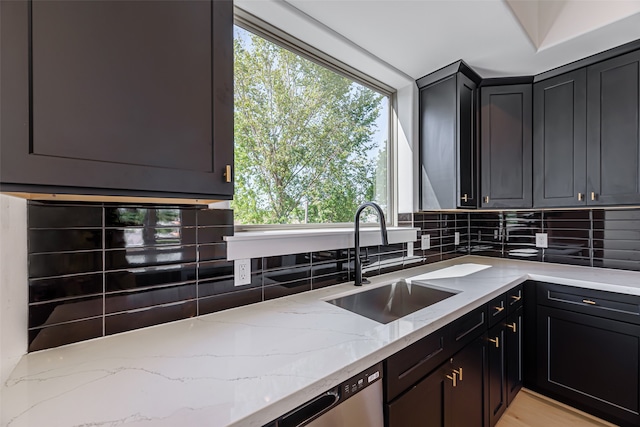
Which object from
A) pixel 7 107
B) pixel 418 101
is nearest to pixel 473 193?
pixel 418 101

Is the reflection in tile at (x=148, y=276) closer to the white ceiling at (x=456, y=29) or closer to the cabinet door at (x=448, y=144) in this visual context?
the white ceiling at (x=456, y=29)

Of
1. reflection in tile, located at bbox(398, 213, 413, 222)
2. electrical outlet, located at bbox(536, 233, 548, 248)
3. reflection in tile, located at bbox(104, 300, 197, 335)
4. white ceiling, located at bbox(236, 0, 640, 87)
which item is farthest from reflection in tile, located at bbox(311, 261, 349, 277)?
electrical outlet, located at bbox(536, 233, 548, 248)

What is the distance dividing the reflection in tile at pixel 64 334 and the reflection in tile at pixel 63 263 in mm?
165

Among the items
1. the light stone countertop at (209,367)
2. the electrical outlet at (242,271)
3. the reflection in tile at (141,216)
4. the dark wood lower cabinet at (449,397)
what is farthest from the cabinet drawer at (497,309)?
the reflection in tile at (141,216)

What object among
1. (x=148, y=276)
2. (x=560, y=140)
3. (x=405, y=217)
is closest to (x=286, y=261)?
(x=148, y=276)

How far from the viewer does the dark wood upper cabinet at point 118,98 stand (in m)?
0.60

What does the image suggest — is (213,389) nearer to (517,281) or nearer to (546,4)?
(517,281)

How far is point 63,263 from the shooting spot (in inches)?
34.2

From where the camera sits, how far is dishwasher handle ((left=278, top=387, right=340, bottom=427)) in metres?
0.67

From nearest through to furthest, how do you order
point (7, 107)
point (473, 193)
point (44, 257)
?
point (7, 107)
point (44, 257)
point (473, 193)

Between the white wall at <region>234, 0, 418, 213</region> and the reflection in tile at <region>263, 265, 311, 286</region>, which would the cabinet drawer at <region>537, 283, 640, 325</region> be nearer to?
the white wall at <region>234, 0, 418, 213</region>

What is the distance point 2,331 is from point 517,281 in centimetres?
232

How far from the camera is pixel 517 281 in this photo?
1.77 meters

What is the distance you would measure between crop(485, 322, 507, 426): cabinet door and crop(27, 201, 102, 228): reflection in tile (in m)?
1.86
